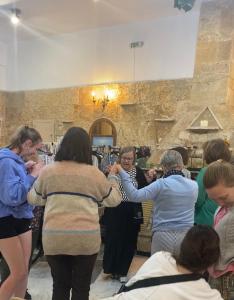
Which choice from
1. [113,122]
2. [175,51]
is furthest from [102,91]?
[175,51]

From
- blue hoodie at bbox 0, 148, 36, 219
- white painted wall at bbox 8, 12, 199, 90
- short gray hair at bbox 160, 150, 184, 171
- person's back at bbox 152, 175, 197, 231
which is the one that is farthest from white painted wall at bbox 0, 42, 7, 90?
person's back at bbox 152, 175, 197, 231

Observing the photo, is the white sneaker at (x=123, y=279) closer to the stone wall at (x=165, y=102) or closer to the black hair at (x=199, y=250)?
the black hair at (x=199, y=250)

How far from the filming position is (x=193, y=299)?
1.20m

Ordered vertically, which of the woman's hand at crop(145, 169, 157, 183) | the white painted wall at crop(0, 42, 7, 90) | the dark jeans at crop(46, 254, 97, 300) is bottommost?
the dark jeans at crop(46, 254, 97, 300)

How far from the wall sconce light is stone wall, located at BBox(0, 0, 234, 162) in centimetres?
9

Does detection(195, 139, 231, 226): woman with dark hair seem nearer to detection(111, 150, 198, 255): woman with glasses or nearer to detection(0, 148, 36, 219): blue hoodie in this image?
detection(111, 150, 198, 255): woman with glasses

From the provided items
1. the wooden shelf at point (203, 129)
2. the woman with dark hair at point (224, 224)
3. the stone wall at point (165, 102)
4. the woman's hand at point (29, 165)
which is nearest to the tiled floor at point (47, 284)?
the woman's hand at point (29, 165)

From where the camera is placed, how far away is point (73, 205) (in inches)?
74.7

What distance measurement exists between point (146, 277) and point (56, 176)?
855 mm

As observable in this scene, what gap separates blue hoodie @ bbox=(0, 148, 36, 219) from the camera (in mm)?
2109

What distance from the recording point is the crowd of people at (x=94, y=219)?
1290mm

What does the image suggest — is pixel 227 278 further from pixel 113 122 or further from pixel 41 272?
pixel 113 122

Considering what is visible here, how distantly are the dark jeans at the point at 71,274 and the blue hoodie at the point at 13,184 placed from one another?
42 cm

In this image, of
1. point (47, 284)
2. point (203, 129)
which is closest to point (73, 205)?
point (47, 284)
